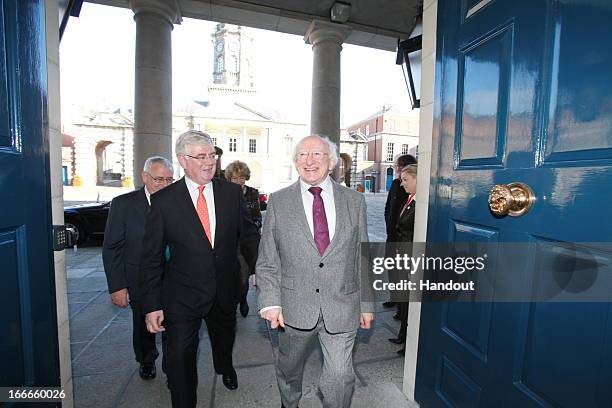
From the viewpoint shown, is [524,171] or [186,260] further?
[186,260]

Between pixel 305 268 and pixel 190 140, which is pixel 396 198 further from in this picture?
pixel 190 140

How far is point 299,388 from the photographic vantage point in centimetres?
224

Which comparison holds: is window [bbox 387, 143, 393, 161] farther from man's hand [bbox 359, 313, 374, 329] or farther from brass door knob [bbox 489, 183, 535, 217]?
brass door knob [bbox 489, 183, 535, 217]

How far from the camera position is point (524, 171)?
153 centimetres

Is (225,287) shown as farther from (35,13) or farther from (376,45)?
(376,45)

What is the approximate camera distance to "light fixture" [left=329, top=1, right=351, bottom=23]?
6070 mm

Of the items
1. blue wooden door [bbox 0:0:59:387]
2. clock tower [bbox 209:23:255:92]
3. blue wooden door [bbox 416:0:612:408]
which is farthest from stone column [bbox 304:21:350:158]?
clock tower [bbox 209:23:255:92]

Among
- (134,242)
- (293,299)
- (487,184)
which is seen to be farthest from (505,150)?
(134,242)

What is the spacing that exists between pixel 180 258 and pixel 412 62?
2.93 m

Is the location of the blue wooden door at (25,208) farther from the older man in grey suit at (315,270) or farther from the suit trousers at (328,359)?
the suit trousers at (328,359)

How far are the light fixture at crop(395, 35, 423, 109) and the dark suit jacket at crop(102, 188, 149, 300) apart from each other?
292 cm

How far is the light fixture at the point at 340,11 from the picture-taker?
6070 millimetres

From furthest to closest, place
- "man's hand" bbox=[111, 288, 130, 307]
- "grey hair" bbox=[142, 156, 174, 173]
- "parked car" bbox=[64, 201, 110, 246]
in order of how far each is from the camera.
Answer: "parked car" bbox=[64, 201, 110, 246] < "grey hair" bbox=[142, 156, 174, 173] < "man's hand" bbox=[111, 288, 130, 307]

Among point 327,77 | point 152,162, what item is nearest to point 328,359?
point 152,162
